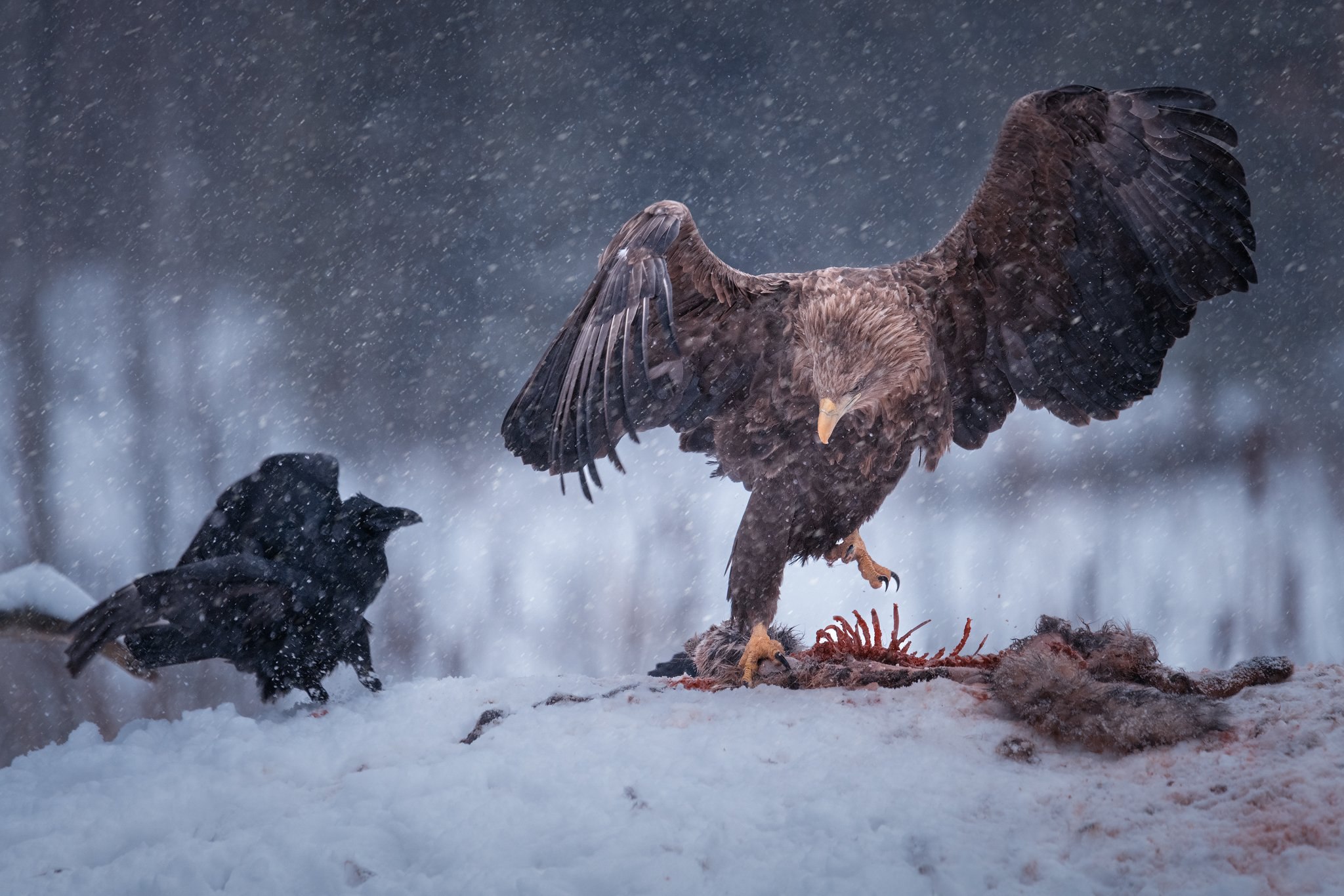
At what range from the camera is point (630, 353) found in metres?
2.06

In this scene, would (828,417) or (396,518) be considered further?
(396,518)

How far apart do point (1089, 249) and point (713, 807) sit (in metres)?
2.05

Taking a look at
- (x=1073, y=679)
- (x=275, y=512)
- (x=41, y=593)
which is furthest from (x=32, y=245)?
(x=1073, y=679)

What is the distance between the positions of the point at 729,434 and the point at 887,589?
955 mm

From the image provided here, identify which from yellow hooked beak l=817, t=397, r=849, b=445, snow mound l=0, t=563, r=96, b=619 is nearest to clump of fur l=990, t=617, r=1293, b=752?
yellow hooked beak l=817, t=397, r=849, b=445

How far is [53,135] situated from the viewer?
2418 mm

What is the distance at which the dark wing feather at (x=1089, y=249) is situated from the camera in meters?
2.12

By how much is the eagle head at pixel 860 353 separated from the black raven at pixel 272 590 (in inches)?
49.1

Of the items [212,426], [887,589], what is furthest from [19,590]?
[887,589]

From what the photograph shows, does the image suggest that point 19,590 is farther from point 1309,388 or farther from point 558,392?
point 1309,388

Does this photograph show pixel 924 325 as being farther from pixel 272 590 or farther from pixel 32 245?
pixel 32 245

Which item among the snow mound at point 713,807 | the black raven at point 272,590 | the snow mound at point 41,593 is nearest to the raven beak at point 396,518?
the black raven at point 272,590

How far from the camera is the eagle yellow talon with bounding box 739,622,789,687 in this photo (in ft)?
6.82

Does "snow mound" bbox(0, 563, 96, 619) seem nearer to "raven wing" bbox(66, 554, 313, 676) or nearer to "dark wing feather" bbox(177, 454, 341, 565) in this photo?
"raven wing" bbox(66, 554, 313, 676)
